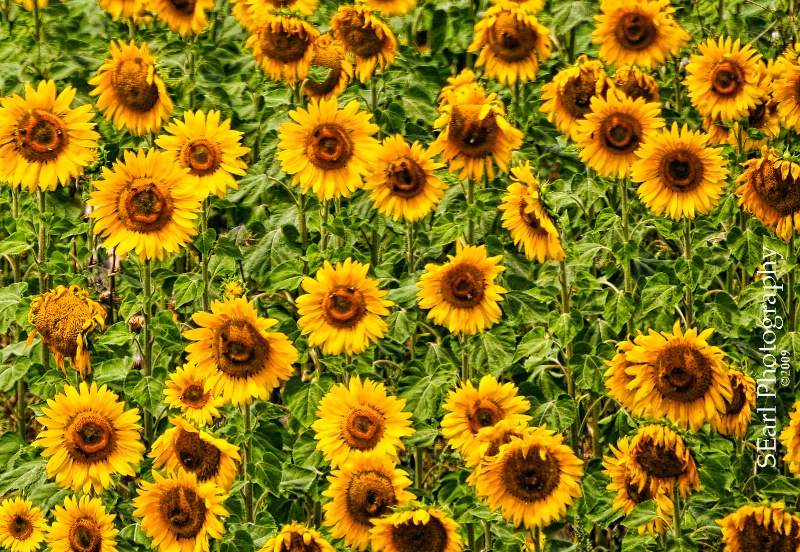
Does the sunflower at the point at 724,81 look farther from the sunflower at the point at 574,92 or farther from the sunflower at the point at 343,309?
the sunflower at the point at 343,309

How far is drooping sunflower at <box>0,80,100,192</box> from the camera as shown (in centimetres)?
414

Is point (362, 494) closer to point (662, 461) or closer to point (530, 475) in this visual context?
point (530, 475)

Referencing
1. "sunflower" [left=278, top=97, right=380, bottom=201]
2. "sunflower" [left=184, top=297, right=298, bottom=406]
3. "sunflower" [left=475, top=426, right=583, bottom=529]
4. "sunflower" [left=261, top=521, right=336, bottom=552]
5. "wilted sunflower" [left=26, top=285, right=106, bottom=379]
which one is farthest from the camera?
"sunflower" [left=278, top=97, right=380, bottom=201]

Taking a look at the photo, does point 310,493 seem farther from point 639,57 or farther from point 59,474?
point 639,57

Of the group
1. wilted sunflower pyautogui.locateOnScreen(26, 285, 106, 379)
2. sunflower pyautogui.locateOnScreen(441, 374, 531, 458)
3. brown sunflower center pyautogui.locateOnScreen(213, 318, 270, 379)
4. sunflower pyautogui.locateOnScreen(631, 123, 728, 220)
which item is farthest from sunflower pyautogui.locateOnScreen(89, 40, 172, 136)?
sunflower pyautogui.locateOnScreen(631, 123, 728, 220)

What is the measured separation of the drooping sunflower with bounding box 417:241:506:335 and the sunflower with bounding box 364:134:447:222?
0.86ft

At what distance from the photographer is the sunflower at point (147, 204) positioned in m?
3.93

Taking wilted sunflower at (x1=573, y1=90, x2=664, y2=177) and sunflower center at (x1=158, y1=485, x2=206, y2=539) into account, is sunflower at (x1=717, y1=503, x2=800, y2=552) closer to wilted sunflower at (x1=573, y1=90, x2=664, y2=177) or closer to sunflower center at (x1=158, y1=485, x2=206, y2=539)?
wilted sunflower at (x1=573, y1=90, x2=664, y2=177)

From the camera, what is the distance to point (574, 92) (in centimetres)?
431

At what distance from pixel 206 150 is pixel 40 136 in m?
0.50

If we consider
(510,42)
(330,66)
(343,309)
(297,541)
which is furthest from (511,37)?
(297,541)

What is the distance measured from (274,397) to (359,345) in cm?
106

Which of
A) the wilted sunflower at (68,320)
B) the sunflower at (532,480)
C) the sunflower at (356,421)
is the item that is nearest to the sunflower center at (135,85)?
the wilted sunflower at (68,320)

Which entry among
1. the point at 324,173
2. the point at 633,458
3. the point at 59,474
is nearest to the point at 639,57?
the point at 324,173
